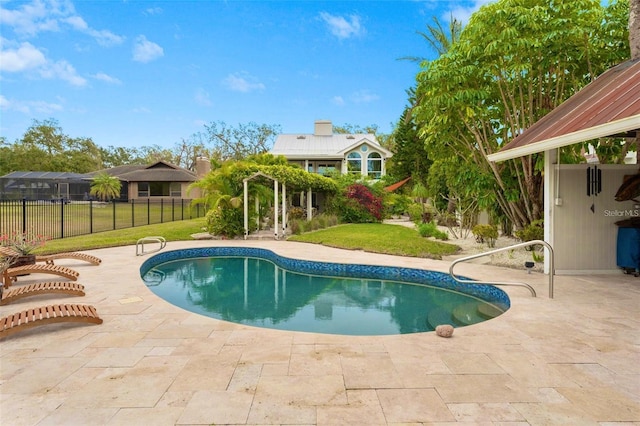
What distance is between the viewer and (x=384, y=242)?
39.6 feet

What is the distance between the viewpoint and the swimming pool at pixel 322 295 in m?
5.86

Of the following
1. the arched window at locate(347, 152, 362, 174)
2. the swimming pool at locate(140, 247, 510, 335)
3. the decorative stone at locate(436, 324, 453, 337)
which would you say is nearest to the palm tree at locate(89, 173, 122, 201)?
the arched window at locate(347, 152, 362, 174)

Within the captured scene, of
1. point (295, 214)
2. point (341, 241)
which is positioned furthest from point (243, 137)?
point (341, 241)

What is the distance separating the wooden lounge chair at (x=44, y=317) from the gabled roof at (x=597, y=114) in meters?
6.81

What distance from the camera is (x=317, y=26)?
860 inches

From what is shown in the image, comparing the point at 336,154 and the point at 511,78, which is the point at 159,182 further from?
the point at 511,78

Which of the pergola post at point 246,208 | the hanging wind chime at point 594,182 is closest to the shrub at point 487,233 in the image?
the hanging wind chime at point 594,182

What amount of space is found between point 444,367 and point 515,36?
7.77 metres

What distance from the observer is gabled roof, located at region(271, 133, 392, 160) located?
26297mm

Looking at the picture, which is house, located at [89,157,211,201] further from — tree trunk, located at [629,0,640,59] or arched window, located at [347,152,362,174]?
tree trunk, located at [629,0,640,59]

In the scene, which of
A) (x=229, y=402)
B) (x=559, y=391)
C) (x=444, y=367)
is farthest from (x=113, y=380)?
(x=559, y=391)

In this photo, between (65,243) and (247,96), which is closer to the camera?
(65,243)

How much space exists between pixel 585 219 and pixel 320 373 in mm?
6700

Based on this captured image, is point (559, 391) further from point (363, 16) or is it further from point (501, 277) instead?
point (363, 16)
